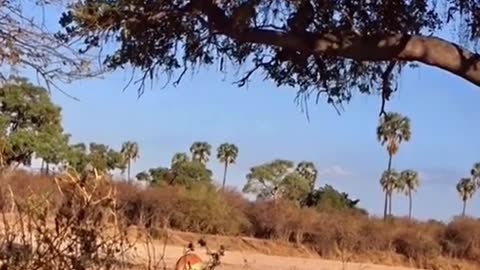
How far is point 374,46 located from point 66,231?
20.0ft

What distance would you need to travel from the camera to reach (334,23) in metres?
10.9

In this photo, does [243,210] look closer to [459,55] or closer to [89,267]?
[459,55]

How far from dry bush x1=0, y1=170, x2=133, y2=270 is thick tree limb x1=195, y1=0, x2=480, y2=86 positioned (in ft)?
18.3

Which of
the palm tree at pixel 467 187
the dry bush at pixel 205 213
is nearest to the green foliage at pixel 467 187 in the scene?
the palm tree at pixel 467 187

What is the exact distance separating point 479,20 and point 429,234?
3533 cm

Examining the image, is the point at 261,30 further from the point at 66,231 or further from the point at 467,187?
the point at 467,187

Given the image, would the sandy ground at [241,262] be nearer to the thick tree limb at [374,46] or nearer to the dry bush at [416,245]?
the thick tree limb at [374,46]

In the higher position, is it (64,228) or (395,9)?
(395,9)

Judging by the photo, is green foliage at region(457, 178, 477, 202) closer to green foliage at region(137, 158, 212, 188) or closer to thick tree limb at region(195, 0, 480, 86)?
green foliage at region(137, 158, 212, 188)

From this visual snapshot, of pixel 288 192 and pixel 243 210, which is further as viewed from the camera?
pixel 288 192

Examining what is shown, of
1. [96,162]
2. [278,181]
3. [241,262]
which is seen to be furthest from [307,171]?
[96,162]

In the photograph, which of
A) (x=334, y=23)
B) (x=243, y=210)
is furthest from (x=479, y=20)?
(x=243, y=210)

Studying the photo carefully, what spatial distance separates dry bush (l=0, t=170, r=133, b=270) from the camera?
4805 millimetres

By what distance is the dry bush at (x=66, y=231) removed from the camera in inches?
189
